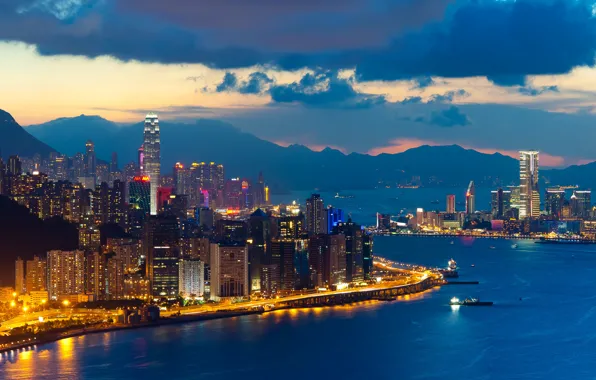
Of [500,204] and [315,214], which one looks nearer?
[315,214]

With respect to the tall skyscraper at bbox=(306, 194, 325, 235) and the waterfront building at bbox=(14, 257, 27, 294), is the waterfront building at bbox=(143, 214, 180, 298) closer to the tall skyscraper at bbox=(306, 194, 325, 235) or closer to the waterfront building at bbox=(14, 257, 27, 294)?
the waterfront building at bbox=(14, 257, 27, 294)

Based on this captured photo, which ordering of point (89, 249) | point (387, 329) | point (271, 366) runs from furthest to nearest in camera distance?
point (89, 249) → point (387, 329) → point (271, 366)

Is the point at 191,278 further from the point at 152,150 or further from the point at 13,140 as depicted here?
the point at 152,150

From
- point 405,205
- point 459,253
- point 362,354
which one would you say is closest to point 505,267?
point 459,253

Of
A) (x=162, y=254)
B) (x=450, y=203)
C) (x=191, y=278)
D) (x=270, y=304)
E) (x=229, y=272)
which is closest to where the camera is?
(x=270, y=304)

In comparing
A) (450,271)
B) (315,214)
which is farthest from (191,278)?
(315,214)

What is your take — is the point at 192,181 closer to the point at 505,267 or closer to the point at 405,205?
the point at 405,205
